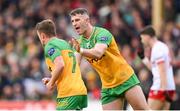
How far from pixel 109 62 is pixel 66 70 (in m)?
0.78

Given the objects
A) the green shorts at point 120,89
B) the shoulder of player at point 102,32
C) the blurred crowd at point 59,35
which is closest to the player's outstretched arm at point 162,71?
the green shorts at point 120,89

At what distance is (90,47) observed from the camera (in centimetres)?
1003

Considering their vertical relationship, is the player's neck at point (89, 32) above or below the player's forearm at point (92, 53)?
above

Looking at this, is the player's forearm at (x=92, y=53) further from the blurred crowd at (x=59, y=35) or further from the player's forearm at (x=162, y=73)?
the blurred crowd at (x=59, y=35)

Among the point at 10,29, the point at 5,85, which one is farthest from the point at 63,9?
the point at 5,85

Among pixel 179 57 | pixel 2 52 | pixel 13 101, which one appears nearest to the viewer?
pixel 179 57

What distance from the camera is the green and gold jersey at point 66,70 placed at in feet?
31.7

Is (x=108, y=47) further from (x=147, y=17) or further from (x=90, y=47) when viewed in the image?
(x=147, y=17)

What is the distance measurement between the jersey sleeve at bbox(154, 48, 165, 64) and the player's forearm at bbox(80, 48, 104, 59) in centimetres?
258

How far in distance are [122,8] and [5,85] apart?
3.58 metres

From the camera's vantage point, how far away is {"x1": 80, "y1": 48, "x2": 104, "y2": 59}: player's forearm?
940 centimetres

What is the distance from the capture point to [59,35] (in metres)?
19.1

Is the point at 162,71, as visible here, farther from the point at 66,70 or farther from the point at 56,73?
the point at 56,73

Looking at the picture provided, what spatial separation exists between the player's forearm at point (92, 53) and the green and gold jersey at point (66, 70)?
14.4 inches
